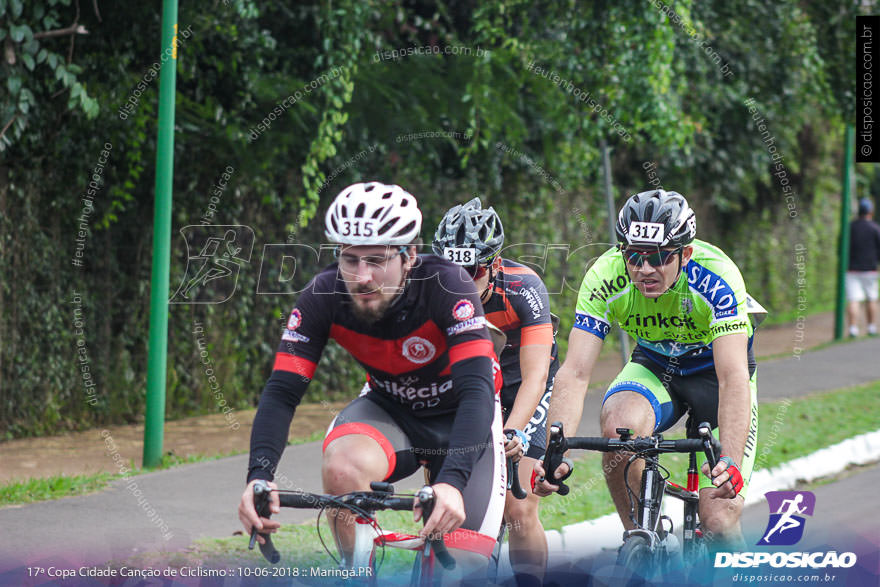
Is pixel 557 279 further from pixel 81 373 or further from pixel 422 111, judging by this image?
pixel 81 373

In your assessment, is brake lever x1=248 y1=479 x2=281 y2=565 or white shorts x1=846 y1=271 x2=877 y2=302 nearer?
brake lever x1=248 y1=479 x2=281 y2=565

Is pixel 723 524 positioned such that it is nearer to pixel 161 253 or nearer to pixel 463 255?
pixel 463 255

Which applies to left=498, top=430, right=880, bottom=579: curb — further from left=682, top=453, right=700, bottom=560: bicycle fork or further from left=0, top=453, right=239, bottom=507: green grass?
left=0, top=453, right=239, bottom=507: green grass

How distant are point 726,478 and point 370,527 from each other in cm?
141

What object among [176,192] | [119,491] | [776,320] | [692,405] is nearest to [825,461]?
[692,405]

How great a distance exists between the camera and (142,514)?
6.30 m

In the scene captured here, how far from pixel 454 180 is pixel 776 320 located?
35.1 feet

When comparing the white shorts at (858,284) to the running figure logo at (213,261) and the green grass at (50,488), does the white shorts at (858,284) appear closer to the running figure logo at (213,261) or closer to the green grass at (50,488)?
the running figure logo at (213,261)

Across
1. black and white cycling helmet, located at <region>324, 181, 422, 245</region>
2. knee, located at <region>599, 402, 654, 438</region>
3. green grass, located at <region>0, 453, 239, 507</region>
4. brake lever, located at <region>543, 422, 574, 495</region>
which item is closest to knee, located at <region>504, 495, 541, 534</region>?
knee, located at <region>599, 402, 654, 438</region>

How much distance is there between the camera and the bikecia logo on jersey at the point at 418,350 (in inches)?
151

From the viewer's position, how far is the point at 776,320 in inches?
810

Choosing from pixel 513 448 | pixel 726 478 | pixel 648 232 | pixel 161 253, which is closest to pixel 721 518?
pixel 726 478

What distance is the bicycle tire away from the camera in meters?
4.01

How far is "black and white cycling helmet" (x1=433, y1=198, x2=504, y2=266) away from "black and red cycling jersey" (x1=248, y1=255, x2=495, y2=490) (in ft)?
3.19
